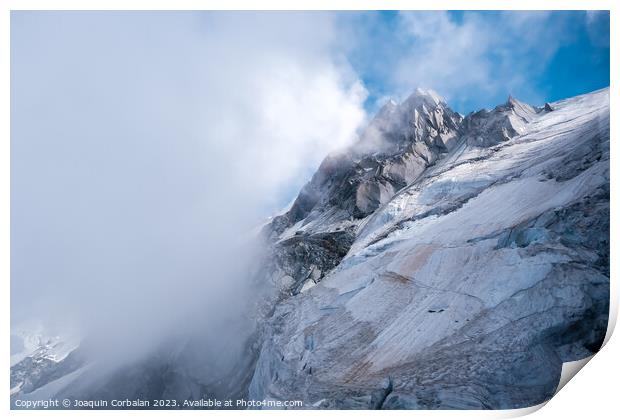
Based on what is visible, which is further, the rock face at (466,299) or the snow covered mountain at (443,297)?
the snow covered mountain at (443,297)

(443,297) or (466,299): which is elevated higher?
(443,297)

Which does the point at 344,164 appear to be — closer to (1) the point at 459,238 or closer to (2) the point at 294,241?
(2) the point at 294,241

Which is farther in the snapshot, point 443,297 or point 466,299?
point 443,297

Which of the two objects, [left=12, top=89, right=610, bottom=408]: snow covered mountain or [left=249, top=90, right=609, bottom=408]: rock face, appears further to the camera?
[left=12, top=89, right=610, bottom=408]: snow covered mountain
